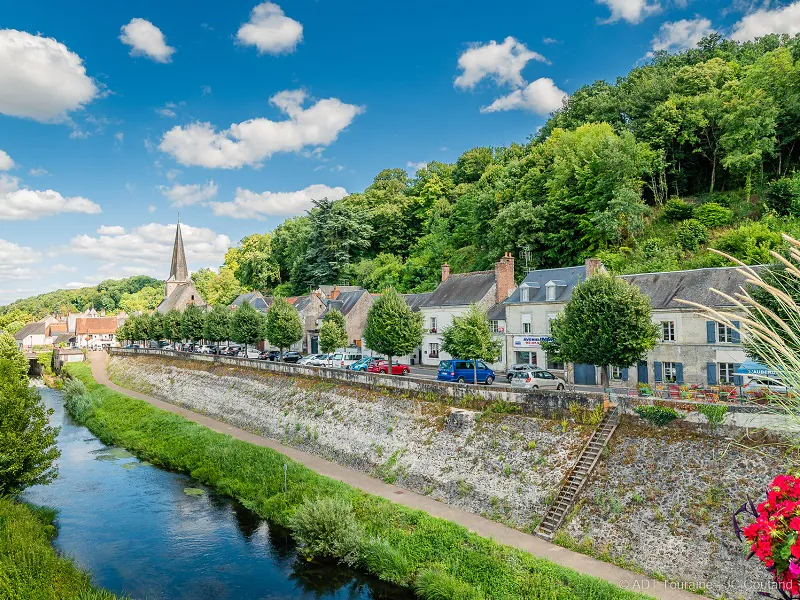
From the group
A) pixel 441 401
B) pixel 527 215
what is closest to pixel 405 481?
pixel 441 401

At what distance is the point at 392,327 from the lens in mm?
31516

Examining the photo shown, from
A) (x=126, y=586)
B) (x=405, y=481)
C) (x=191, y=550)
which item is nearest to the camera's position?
(x=126, y=586)

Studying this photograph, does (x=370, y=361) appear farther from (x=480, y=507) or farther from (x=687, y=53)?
(x=687, y=53)

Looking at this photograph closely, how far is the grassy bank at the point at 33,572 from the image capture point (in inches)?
507

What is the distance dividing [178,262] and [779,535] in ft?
304

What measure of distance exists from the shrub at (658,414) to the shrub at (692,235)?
24.6 meters

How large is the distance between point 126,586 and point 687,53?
66.1m

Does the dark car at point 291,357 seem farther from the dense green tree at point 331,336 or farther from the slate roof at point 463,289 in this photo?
the slate roof at point 463,289

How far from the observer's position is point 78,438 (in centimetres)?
3441

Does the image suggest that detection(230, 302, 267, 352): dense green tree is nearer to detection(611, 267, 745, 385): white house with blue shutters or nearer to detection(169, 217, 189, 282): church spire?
detection(611, 267, 745, 385): white house with blue shutters

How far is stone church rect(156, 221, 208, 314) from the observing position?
8056cm

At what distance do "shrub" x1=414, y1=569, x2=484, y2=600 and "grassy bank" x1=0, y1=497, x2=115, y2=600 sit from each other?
7.80 metres

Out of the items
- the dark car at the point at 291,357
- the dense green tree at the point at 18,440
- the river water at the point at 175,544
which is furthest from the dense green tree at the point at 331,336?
the dense green tree at the point at 18,440

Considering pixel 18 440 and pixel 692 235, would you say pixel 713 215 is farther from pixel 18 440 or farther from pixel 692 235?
pixel 18 440
